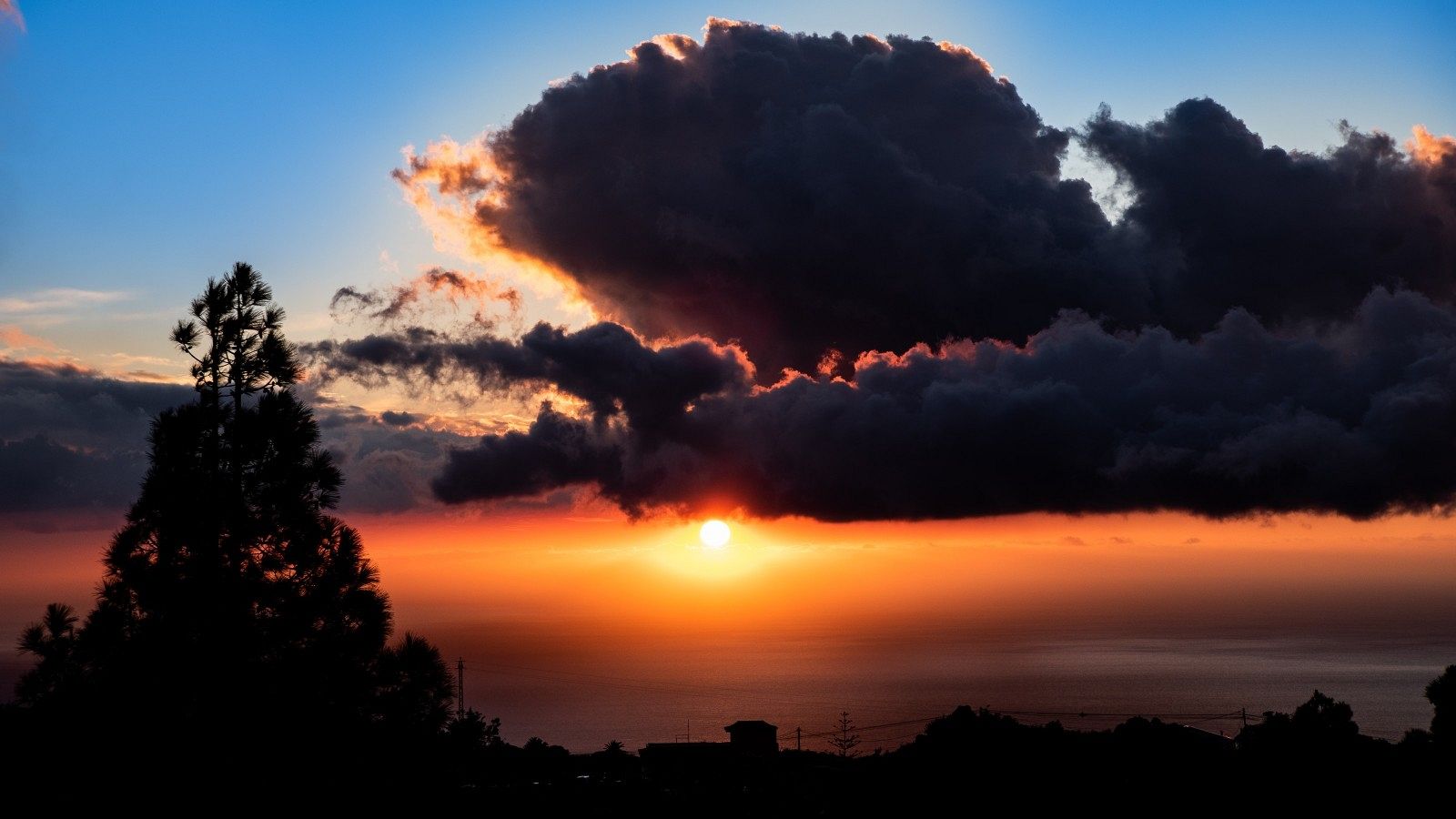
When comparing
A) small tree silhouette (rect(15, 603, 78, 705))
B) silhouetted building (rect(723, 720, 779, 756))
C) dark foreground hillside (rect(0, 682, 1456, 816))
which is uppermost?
small tree silhouette (rect(15, 603, 78, 705))

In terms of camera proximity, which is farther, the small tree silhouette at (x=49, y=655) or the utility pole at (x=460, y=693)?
the utility pole at (x=460, y=693)

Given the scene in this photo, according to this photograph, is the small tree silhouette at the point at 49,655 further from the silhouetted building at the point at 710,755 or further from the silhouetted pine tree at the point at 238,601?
→ the silhouetted building at the point at 710,755

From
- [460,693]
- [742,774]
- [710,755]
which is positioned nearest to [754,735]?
[710,755]

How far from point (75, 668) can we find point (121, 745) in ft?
4.25

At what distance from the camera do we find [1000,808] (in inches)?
1115

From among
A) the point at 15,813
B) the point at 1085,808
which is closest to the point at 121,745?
the point at 15,813

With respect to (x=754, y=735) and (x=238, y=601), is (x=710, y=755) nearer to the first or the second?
(x=754, y=735)

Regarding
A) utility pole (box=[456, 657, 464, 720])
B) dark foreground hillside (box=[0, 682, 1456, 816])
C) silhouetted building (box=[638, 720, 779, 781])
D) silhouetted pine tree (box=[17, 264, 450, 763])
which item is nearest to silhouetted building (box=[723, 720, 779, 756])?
silhouetted building (box=[638, 720, 779, 781])

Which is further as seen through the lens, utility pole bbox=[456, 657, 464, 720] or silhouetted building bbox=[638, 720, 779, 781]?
silhouetted building bbox=[638, 720, 779, 781]

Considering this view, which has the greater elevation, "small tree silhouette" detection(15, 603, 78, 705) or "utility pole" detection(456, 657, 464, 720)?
"small tree silhouette" detection(15, 603, 78, 705)

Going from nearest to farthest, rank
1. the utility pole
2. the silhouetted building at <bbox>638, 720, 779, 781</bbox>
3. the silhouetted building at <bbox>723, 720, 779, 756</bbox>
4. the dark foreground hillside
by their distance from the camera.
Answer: the dark foreground hillside → the utility pole → the silhouetted building at <bbox>638, 720, 779, 781</bbox> → the silhouetted building at <bbox>723, 720, 779, 756</bbox>

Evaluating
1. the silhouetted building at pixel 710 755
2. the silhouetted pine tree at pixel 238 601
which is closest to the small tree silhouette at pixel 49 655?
the silhouetted pine tree at pixel 238 601

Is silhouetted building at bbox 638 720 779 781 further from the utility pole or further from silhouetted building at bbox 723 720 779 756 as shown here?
the utility pole

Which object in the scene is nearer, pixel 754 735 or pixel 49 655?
pixel 49 655
